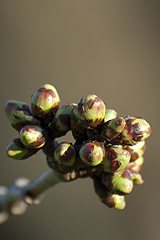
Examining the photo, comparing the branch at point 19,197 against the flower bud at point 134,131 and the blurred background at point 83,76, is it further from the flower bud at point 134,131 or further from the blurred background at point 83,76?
the blurred background at point 83,76

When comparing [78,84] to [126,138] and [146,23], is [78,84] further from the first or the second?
[126,138]

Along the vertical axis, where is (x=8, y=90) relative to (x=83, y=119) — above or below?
below

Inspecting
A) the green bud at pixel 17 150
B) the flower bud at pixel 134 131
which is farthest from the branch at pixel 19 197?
the flower bud at pixel 134 131

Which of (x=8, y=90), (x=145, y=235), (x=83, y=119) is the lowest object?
(x=145, y=235)

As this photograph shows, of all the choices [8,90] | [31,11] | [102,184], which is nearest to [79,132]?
[102,184]

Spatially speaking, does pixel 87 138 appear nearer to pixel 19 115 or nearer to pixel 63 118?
pixel 63 118

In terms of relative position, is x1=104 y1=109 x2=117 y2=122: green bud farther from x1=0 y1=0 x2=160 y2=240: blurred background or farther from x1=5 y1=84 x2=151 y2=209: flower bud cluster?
x1=0 y1=0 x2=160 y2=240: blurred background

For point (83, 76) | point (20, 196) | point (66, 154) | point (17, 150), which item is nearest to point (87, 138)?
point (66, 154)
